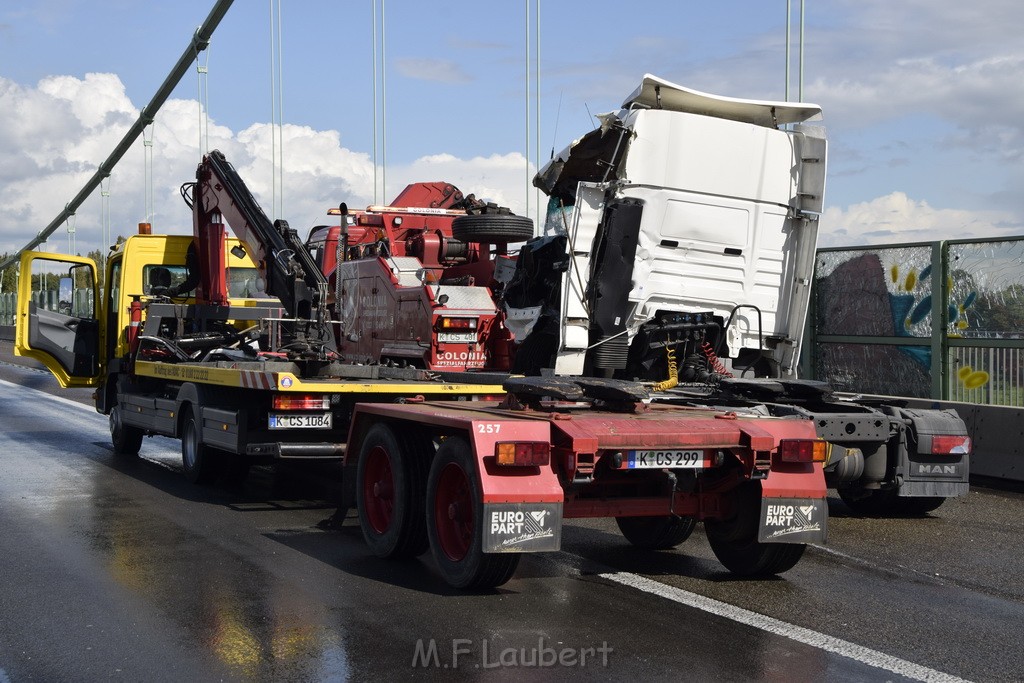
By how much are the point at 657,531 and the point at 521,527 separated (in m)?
2.06

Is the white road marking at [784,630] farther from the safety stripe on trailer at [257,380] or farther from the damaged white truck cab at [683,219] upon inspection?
Result: the safety stripe on trailer at [257,380]

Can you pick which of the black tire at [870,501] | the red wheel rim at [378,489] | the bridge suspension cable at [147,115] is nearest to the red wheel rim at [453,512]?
the red wheel rim at [378,489]

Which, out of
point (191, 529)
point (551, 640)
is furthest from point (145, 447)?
point (551, 640)

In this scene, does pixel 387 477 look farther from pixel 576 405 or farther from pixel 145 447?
pixel 145 447

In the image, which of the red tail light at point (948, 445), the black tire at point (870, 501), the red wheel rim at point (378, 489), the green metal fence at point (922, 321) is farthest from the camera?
the green metal fence at point (922, 321)

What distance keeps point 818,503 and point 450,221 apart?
7.49m

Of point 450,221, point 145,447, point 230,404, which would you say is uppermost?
point 450,221

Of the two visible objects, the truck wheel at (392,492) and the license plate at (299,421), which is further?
the license plate at (299,421)

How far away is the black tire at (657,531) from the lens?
305 inches

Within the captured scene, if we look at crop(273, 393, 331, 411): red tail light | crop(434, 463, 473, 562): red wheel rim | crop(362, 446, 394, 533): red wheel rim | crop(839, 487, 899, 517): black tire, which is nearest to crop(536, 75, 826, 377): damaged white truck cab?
crop(839, 487, 899, 517): black tire

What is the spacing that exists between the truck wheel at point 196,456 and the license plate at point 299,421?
4.59 ft

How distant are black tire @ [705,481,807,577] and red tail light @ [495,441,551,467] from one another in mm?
1404

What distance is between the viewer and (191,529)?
8.78m

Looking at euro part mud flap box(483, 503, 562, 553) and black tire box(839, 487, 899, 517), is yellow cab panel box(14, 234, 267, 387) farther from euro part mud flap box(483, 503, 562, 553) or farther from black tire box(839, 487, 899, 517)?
euro part mud flap box(483, 503, 562, 553)
